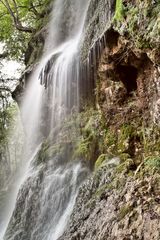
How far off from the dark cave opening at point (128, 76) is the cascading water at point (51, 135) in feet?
6.70

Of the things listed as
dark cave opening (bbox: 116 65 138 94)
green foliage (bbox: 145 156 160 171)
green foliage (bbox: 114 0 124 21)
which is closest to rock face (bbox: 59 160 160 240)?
green foliage (bbox: 145 156 160 171)

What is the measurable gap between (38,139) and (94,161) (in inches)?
208

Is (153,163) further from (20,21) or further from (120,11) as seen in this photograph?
(20,21)

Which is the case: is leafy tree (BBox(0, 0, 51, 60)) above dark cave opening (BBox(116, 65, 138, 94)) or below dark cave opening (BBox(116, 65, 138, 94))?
above

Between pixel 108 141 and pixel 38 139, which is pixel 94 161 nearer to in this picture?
pixel 108 141

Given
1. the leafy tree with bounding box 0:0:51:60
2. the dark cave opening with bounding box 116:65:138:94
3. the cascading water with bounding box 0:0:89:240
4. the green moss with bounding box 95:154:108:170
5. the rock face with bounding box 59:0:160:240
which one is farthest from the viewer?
the leafy tree with bounding box 0:0:51:60

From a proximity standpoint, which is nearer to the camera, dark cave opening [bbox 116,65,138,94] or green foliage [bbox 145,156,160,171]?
green foliage [bbox 145,156,160,171]

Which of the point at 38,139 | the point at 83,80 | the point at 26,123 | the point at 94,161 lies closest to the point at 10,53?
the point at 26,123

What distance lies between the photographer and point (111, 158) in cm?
821

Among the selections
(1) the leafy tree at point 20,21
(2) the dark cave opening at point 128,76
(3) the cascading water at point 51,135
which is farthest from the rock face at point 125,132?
(1) the leafy tree at point 20,21

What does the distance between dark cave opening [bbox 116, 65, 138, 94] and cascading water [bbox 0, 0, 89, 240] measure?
2.04m

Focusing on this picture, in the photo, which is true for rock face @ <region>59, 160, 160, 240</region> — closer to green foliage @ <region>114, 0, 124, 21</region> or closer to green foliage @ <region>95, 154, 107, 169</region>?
green foliage @ <region>95, 154, 107, 169</region>

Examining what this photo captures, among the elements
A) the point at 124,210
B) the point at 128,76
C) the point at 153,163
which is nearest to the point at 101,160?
the point at 128,76

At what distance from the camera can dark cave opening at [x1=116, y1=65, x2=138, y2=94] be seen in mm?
8438
